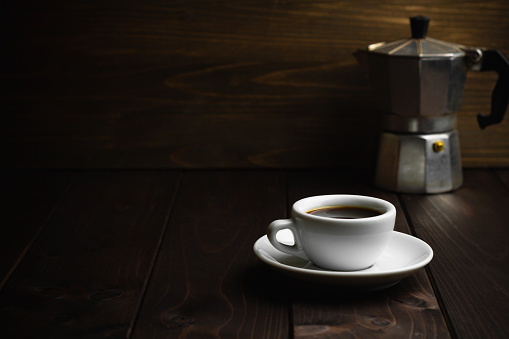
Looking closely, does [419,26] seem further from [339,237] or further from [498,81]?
[339,237]

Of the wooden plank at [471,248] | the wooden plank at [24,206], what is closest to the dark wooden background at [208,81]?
the wooden plank at [24,206]

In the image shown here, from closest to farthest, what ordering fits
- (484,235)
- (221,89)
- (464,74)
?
(484,235)
(464,74)
(221,89)

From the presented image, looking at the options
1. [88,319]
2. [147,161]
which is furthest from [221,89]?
[88,319]

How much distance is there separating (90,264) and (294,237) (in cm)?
26

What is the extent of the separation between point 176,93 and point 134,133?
110mm

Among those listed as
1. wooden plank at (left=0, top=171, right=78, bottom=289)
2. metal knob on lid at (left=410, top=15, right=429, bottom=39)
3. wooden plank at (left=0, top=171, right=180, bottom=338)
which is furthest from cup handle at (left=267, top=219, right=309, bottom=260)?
metal knob on lid at (left=410, top=15, right=429, bottom=39)

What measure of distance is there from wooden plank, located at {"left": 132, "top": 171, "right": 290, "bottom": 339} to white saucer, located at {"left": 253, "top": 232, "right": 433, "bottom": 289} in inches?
1.4

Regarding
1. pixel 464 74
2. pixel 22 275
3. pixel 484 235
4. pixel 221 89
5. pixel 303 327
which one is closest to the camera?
pixel 303 327

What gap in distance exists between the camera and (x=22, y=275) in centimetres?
77

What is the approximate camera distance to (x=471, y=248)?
847 millimetres

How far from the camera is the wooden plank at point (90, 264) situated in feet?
2.12

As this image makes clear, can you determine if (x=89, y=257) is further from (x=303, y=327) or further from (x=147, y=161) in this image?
(x=147, y=161)

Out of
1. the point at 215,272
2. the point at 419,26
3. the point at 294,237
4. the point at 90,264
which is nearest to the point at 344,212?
the point at 294,237

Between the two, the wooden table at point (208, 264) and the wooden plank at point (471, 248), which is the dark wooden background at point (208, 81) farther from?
the wooden plank at point (471, 248)
